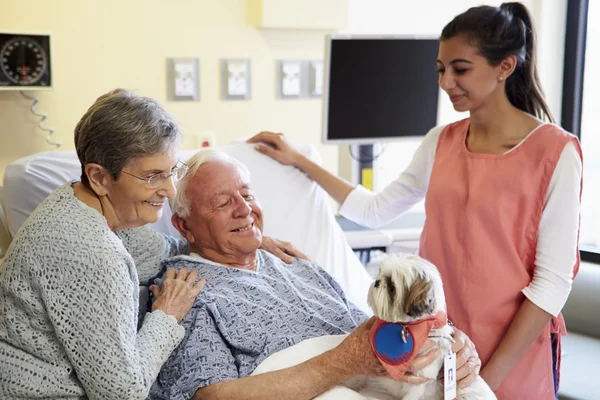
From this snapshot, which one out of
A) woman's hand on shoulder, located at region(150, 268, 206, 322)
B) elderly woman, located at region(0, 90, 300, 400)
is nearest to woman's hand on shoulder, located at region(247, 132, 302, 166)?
woman's hand on shoulder, located at region(150, 268, 206, 322)

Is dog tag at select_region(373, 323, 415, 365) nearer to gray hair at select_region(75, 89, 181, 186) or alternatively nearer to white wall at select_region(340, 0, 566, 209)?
gray hair at select_region(75, 89, 181, 186)

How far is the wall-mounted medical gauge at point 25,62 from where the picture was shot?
2.65 meters

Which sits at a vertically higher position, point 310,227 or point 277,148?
point 277,148

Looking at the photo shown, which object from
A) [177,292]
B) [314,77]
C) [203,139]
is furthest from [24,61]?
[177,292]

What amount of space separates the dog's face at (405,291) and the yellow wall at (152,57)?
5.84 ft

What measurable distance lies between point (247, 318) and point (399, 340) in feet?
1.31

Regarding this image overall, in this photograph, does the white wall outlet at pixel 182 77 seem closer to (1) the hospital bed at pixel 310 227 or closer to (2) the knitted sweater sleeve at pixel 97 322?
(1) the hospital bed at pixel 310 227

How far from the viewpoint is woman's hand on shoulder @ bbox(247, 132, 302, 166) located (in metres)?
2.23

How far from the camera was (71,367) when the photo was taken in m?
1.34

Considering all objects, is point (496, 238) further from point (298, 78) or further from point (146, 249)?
point (298, 78)

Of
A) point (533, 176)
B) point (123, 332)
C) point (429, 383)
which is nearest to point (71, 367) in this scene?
point (123, 332)

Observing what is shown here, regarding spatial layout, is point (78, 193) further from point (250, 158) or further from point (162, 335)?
point (250, 158)

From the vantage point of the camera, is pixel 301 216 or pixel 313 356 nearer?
pixel 313 356

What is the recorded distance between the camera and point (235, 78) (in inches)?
121
